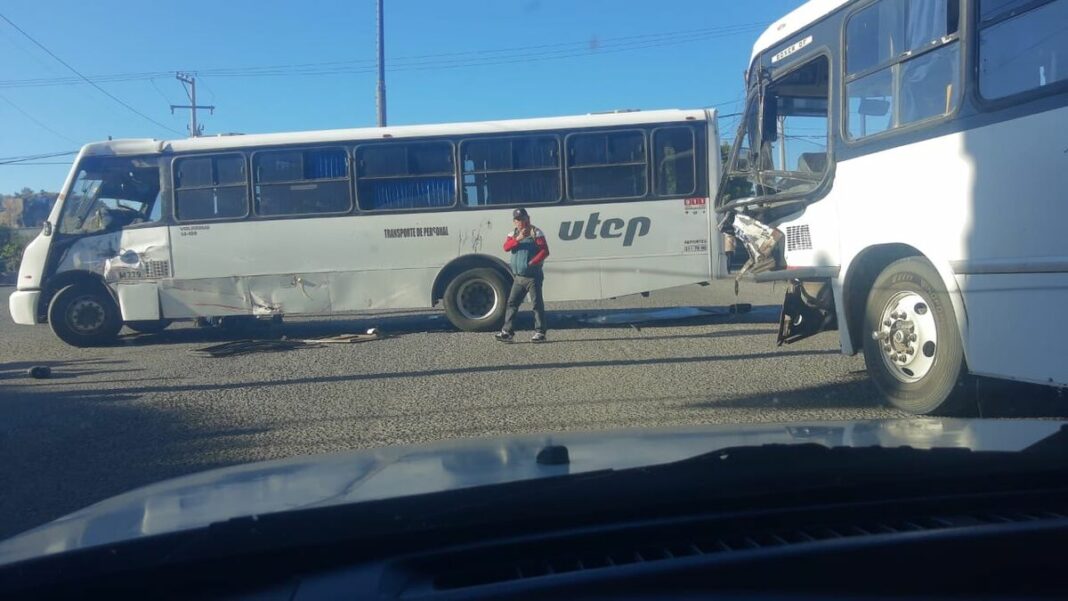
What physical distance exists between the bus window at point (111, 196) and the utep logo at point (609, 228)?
19.9ft

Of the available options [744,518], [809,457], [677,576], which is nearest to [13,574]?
[677,576]

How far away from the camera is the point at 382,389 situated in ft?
27.4

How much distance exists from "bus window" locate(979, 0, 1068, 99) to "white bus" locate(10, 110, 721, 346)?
7.41 metres

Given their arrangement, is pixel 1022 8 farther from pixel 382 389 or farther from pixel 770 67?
pixel 382 389

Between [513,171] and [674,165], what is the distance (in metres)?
2.35

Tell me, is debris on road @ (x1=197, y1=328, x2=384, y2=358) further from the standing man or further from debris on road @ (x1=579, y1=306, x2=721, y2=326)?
debris on road @ (x1=579, y1=306, x2=721, y2=326)

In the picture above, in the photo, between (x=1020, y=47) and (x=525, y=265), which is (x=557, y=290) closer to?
(x=525, y=265)

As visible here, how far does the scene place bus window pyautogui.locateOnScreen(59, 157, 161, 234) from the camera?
510 inches

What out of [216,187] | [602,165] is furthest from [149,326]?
[602,165]

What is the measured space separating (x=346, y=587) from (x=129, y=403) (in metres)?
6.58

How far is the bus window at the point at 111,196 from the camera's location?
1296 cm

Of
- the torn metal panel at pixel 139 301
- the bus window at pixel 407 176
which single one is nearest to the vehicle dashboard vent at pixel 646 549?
the bus window at pixel 407 176

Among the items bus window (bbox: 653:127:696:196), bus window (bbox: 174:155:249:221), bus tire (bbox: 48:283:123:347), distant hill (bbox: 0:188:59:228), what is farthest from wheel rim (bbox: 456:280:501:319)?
distant hill (bbox: 0:188:59:228)

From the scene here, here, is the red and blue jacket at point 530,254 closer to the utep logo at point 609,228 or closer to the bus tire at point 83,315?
the utep logo at point 609,228
